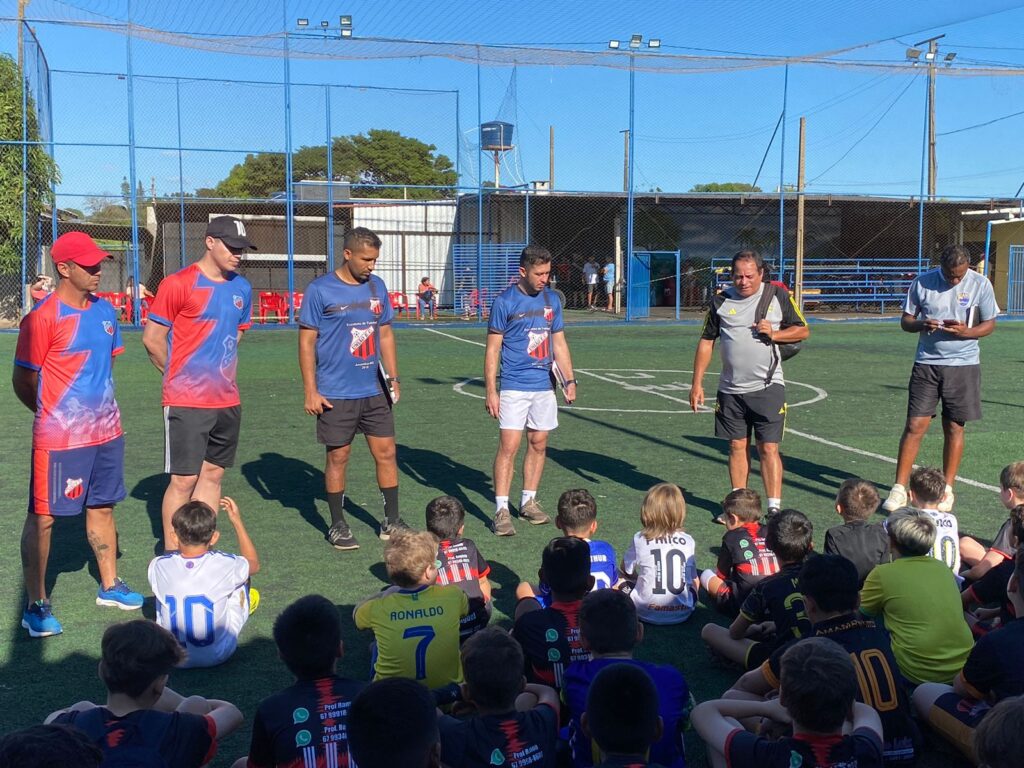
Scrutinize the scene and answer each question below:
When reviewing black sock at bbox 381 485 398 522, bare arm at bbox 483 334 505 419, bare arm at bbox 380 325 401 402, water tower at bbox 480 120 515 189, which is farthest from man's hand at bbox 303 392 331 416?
water tower at bbox 480 120 515 189

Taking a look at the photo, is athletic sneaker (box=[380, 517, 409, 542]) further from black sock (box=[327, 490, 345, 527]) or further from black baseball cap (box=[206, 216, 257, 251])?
black baseball cap (box=[206, 216, 257, 251])

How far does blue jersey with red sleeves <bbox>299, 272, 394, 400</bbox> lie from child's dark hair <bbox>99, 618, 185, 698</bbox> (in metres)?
3.77

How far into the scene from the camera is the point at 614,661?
3488 millimetres

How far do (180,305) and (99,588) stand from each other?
1.70 m

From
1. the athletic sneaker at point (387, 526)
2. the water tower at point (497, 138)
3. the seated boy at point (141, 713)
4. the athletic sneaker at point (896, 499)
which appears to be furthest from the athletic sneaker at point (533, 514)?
the water tower at point (497, 138)

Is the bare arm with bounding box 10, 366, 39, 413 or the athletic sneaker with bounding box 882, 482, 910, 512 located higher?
the bare arm with bounding box 10, 366, 39, 413

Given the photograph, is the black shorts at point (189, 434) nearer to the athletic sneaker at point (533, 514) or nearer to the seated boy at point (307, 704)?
the athletic sneaker at point (533, 514)

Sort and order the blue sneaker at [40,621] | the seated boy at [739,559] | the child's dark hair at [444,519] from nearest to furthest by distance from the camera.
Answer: the blue sneaker at [40,621], the seated boy at [739,559], the child's dark hair at [444,519]

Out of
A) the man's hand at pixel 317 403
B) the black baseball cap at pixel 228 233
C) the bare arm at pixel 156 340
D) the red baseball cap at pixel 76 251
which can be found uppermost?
the black baseball cap at pixel 228 233

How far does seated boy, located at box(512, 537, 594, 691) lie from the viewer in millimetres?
4148

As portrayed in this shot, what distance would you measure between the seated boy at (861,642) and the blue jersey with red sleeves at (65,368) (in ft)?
12.0

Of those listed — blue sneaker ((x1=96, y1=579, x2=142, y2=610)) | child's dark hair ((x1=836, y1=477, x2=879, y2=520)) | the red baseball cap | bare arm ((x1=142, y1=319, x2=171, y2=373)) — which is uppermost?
the red baseball cap

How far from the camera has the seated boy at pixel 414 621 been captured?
421 cm

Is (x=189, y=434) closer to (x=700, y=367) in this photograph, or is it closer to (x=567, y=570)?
(x=567, y=570)
